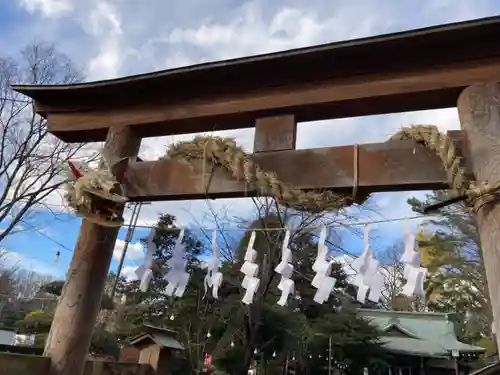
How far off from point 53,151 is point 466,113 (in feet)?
29.8

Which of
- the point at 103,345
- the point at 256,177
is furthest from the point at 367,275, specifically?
the point at 103,345

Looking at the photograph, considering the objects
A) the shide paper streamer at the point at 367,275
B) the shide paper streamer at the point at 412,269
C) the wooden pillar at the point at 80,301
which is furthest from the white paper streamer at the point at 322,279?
the wooden pillar at the point at 80,301

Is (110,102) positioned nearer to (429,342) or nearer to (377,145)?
(377,145)

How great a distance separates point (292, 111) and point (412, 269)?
1.09 metres

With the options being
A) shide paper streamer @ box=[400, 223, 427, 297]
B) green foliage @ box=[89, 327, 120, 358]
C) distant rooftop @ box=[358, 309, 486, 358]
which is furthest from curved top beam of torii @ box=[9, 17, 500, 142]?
distant rooftop @ box=[358, 309, 486, 358]

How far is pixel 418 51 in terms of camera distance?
2123mm

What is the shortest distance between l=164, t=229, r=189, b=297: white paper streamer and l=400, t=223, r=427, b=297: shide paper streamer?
49.4 inches

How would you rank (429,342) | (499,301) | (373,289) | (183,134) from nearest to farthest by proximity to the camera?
(499,301) < (373,289) < (183,134) < (429,342)

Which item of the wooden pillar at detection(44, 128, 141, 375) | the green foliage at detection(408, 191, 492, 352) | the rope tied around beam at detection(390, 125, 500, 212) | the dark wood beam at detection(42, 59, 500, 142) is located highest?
the green foliage at detection(408, 191, 492, 352)

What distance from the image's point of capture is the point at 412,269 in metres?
1.91

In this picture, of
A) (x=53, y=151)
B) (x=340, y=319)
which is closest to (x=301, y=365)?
(x=340, y=319)

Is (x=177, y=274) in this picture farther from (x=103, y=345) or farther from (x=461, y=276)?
(x=461, y=276)

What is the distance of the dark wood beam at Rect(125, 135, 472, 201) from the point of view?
2.02m

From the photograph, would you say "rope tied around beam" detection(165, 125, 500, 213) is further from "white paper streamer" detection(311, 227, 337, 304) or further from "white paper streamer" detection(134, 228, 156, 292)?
"white paper streamer" detection(134, 228, 156, 292)
